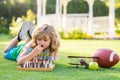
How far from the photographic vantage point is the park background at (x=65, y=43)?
14.1 ft

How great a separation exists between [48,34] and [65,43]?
7.25 meters

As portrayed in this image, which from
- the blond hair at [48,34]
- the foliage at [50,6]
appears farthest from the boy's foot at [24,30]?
the foliage at [50,6]

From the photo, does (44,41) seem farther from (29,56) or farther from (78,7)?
(78,7)

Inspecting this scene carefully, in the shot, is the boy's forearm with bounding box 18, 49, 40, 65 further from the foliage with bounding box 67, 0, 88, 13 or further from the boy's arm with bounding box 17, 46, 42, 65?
the foliage with bounding box 67, 0, 88, 13

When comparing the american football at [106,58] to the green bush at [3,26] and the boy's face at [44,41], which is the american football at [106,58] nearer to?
the boy's face at [44,41]

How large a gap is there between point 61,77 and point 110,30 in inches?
471

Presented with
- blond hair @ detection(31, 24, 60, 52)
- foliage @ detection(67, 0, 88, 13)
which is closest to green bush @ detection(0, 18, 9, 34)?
foliage @ detection(67, 0, 88, 13)

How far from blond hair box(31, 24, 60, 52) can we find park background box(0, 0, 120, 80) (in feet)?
1.04

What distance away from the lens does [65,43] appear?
11945mm

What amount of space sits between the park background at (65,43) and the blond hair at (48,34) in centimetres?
32

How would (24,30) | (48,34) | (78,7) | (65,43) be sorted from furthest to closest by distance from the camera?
(78,7), (65,43), (24,30), (48,34)

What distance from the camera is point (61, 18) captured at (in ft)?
55.8

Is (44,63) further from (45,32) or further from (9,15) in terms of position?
(9,15)

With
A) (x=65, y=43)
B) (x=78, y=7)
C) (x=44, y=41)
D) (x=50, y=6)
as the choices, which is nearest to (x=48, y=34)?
(x=44, y=41)
